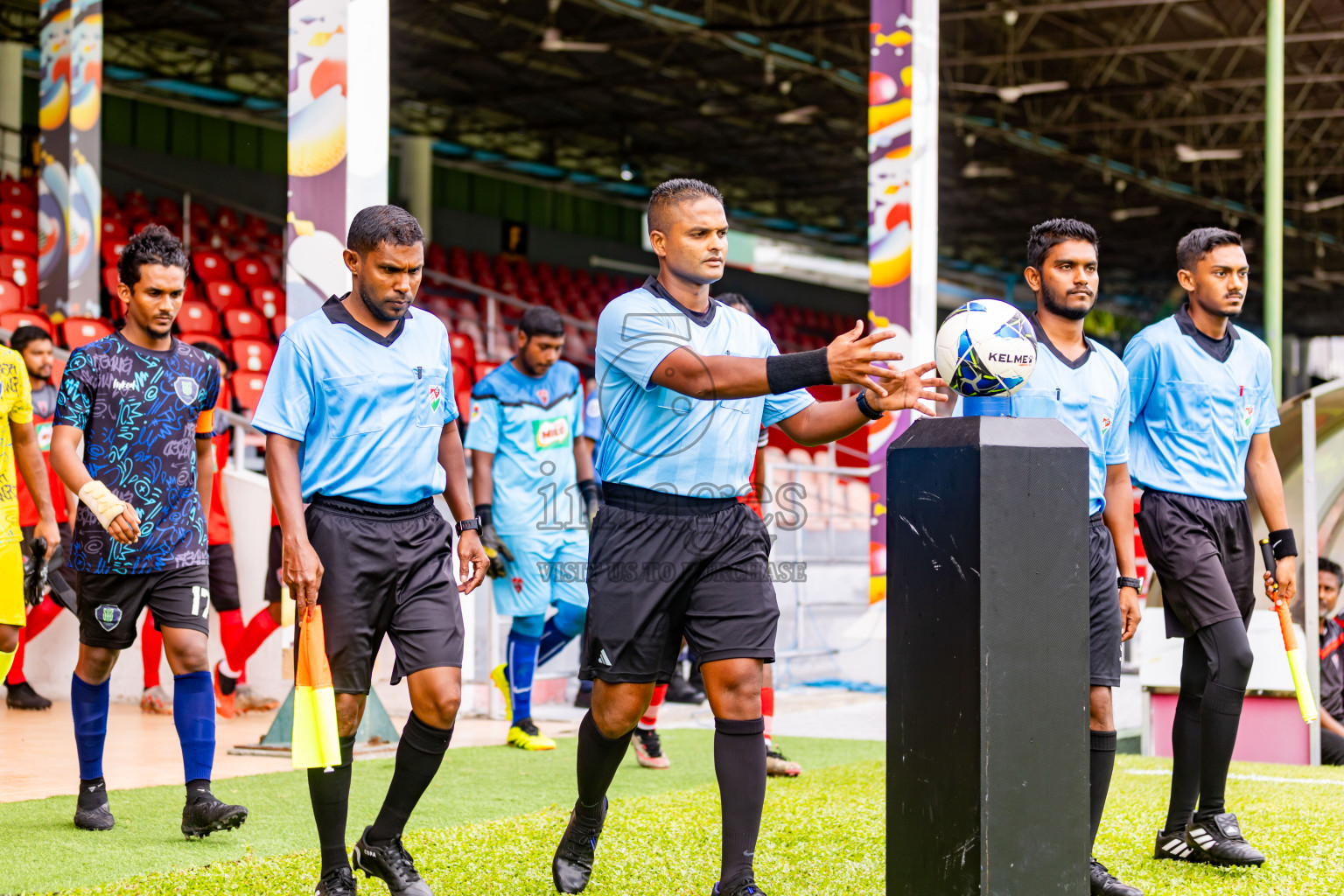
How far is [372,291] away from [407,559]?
29.8 inches

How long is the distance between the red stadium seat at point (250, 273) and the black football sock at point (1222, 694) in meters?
15.2

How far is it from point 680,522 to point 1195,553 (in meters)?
1.86

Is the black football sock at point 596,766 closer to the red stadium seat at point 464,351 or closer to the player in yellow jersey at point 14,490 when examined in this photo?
the player in yellow jersey at point 14,490

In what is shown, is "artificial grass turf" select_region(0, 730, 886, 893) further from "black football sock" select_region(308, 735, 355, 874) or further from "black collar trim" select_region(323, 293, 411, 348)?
"black collar trim" select_region(323, 293, 411, 348)

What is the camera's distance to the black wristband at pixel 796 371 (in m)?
3.23

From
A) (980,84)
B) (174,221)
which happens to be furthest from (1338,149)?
(174,221)

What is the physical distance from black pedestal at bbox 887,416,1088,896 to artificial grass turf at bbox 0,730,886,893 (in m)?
1.71

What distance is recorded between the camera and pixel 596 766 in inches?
158

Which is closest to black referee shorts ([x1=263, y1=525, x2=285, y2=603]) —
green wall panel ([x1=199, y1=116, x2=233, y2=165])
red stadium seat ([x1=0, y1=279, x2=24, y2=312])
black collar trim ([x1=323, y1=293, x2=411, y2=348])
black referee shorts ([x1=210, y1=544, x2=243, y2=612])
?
black referee shorts ([x1=210, y1=544, x2=243, y2=612])

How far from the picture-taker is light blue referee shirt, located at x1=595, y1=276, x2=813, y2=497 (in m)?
3.79

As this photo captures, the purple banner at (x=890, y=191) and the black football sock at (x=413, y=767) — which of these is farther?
the purple banner at (x=890, y=191)

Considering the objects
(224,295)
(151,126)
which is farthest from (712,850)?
(151,126)

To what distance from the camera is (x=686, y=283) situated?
3.91 meters

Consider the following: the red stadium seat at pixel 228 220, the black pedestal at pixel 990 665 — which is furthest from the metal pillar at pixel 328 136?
the red stadium seat at pixel 228 220
